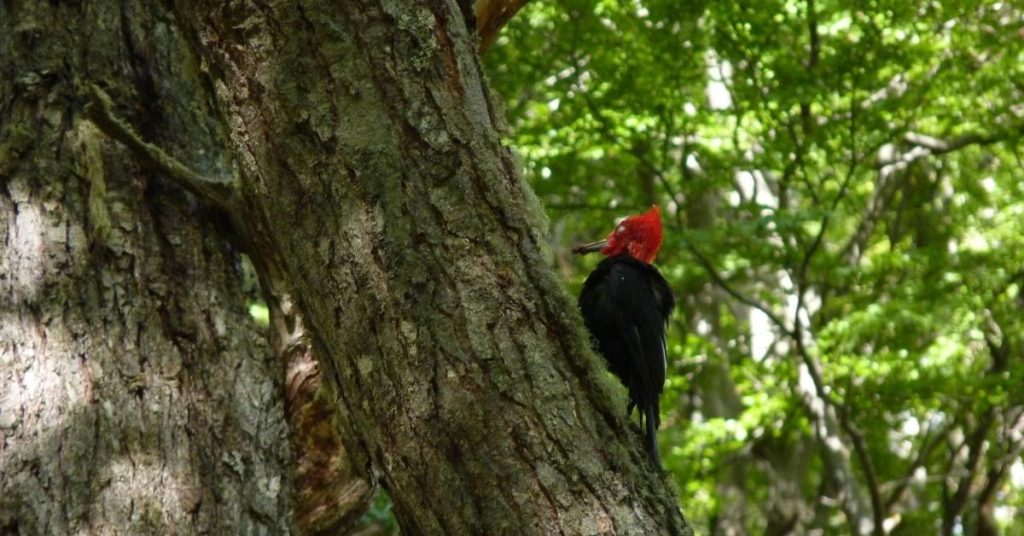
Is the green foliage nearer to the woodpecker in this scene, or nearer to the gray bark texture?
the woodpecker

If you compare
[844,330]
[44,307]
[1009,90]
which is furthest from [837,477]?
[44,307]

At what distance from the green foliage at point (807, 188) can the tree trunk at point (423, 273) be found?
16.0ft

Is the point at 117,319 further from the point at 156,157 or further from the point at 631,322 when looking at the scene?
the point at 631,322

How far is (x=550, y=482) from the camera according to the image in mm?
1994

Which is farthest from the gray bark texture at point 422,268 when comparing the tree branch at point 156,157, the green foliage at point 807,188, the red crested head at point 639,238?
the green foliage at point 807,188

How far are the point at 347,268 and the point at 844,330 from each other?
676 cm

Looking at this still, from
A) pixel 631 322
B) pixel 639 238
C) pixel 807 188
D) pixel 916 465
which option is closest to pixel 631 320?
pixel 631 322

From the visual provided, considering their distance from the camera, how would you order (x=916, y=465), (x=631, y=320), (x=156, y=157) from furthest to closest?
(x=916, y=465)
(x=631, y=320)
(x=156, y=157)

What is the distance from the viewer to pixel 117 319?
2930mm

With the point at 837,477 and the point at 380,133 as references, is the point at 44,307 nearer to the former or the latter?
the point at 380,133

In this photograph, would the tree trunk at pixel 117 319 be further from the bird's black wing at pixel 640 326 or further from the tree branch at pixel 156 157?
the bird's black wing at pixel 640 326

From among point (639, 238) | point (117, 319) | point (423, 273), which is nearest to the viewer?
point (423, 273)

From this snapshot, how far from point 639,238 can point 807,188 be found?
15.0 ft

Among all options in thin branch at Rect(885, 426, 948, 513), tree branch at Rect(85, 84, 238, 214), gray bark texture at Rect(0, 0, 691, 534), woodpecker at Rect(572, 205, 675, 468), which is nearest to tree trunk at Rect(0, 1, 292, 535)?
tree branch at Rect(85, 84, 238, 214)
